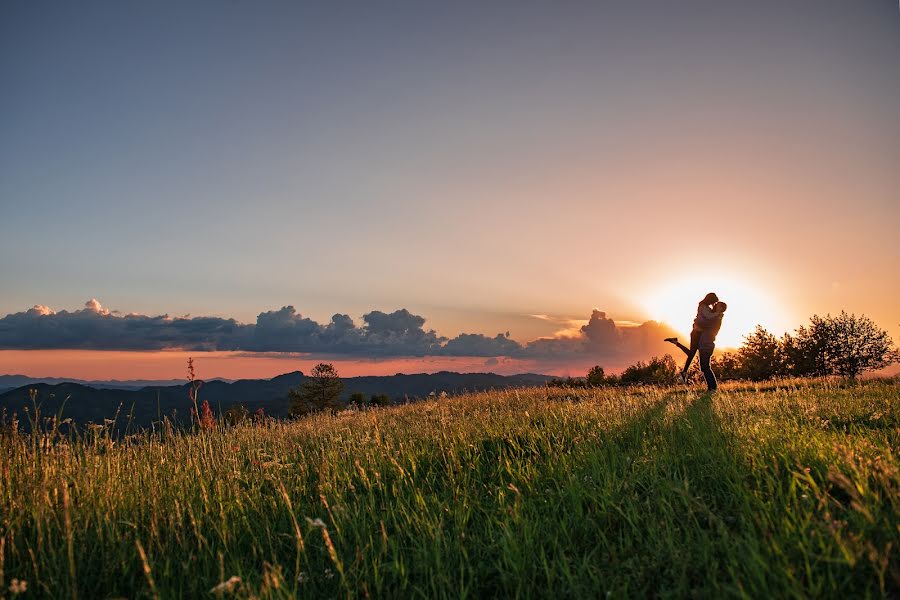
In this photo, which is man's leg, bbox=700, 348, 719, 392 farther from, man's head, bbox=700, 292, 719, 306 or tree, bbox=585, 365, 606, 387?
tree, bbox=585, 365, 606, 387

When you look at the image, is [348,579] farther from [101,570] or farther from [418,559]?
[101,570]

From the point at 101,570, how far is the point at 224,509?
1.25 m

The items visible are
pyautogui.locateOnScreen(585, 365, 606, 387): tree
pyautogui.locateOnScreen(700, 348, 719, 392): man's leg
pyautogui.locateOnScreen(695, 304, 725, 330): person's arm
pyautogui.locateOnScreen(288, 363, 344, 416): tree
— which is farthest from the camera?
pyautogui.locateOnScreen(288, 363, 344, 416): tree

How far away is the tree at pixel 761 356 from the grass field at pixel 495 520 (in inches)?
1180

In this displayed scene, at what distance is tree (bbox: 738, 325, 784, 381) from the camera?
3426 centimetres

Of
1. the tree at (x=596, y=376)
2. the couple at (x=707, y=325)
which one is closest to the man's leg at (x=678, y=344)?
the couple at (x=707, y=325)

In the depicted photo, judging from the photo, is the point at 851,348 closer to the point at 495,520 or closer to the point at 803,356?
the point at 803,356

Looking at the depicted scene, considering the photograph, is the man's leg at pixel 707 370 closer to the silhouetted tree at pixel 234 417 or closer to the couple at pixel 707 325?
the couple at pixel 707 325

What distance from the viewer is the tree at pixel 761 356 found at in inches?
1349

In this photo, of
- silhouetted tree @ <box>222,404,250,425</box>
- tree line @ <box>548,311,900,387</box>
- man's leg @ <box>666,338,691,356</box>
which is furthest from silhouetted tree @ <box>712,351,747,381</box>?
silhouetted tree @ <box>222,404,250,425</box>

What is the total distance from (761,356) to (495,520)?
3707 cm

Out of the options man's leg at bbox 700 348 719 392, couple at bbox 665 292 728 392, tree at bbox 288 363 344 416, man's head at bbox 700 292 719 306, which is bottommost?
tree at bbox 288 363 344 416

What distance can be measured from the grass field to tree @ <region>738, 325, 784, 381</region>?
98.4ft

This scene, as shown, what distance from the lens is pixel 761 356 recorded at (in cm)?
3541
